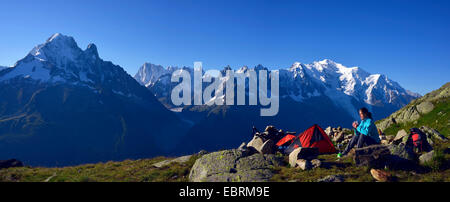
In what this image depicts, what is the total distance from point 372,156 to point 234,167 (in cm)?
794

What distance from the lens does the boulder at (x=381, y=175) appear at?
12.3m

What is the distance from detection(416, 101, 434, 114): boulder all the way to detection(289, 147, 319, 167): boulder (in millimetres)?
22438

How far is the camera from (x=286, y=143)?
24.4 m

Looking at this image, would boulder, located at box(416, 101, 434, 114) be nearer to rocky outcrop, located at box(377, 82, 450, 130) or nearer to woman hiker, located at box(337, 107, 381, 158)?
→ rocky outcrop, located at box(377, 82, 450, 130)

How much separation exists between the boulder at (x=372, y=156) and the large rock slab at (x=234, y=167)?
4.63 meters

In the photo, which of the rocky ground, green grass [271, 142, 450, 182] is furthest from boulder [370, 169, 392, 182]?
green grass [271, 142, 450, 182]

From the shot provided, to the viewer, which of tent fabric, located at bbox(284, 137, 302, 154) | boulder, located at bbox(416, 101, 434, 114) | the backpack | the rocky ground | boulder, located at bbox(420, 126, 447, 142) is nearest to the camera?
the rocky ground

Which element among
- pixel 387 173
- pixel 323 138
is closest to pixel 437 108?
pixel 323 138

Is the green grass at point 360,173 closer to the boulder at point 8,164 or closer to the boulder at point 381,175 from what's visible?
the boulder at point 381,175

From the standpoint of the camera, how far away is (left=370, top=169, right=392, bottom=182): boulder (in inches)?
484

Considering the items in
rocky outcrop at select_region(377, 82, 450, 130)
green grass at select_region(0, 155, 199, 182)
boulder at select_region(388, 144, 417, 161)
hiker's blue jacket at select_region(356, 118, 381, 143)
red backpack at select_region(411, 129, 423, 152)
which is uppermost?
rocky outcrop at select_region(377, 82, 450, 130)
